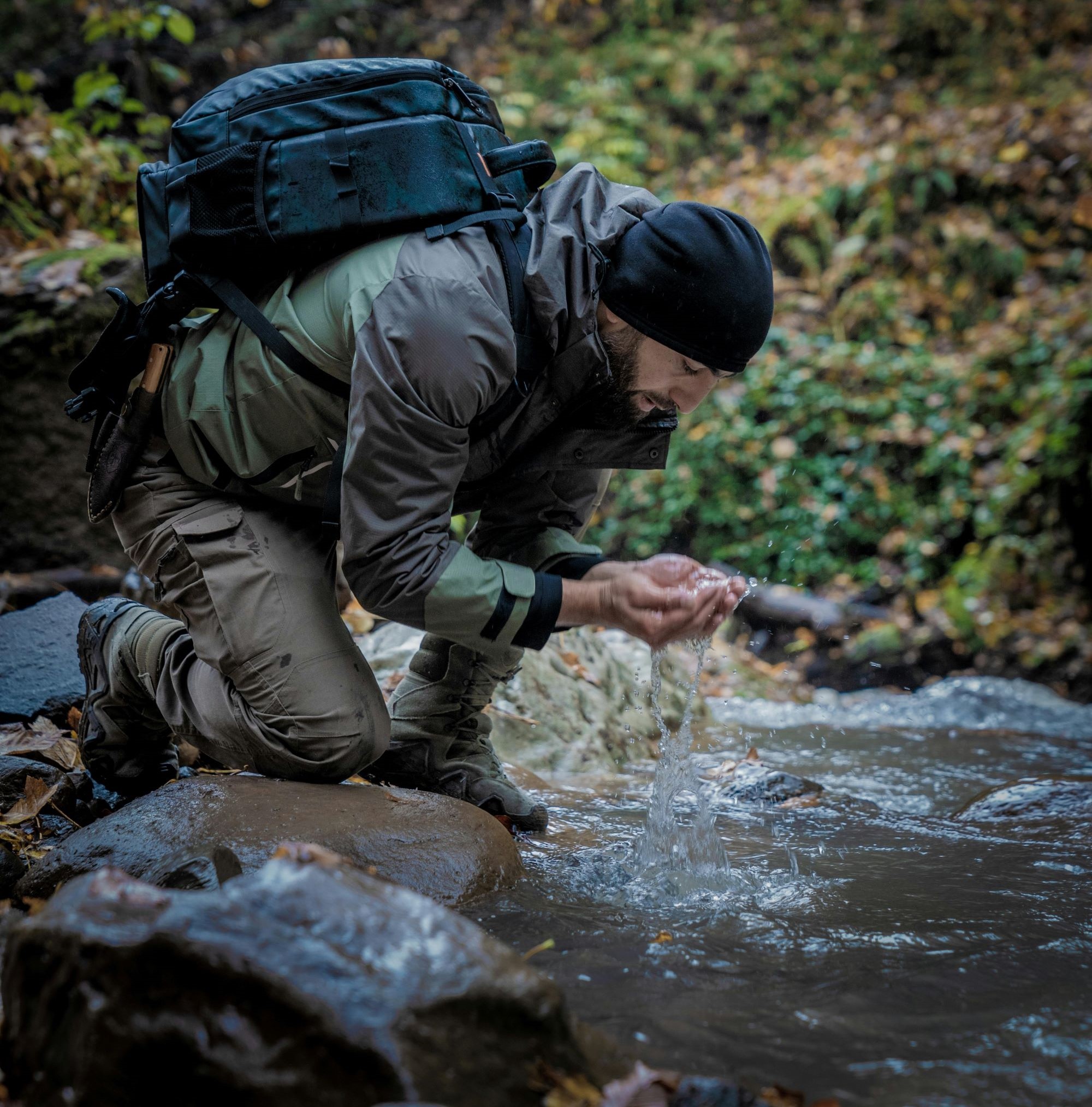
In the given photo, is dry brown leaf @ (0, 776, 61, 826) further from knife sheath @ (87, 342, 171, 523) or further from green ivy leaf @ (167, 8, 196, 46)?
green ivy leaf @ (167, 8, 196, 46)

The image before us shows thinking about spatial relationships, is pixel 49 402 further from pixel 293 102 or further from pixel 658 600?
pixel 658 600

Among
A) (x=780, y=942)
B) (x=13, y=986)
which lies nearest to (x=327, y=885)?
(x=13, y=986)

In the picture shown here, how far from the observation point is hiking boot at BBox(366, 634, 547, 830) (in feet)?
10.6

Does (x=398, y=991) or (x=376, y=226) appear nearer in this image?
(x=398, y=991)

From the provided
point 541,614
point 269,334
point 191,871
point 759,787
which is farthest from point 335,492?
point 759,787

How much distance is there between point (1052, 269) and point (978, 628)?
365cm

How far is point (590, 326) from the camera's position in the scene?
8.79 feet

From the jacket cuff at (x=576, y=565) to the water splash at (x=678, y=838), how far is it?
1.13 feet

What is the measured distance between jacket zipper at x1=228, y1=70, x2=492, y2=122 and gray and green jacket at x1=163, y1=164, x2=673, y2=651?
430mm

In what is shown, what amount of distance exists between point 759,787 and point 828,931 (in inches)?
57.4

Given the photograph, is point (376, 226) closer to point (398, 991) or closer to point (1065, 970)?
point (398, 991)

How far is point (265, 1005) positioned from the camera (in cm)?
149

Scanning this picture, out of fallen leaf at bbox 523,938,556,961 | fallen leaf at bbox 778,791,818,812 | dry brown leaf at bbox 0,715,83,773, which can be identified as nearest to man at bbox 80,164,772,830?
dry brown leaf at bbox 0,715,83,773

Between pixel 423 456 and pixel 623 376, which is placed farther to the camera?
pixel 623 376
